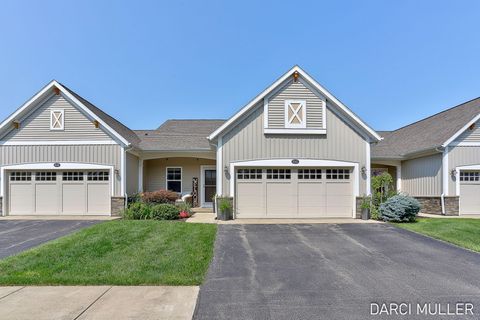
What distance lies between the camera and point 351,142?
14.3 m

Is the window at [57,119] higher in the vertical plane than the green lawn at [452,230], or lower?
higher

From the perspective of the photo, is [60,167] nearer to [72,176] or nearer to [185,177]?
[72,176]

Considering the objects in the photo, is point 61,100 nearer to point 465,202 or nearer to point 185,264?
point 185,264

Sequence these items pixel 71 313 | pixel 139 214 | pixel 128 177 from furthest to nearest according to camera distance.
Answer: pixel 128 177 → pixel 139 214 → pixel 71 313

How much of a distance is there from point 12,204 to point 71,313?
13.8m

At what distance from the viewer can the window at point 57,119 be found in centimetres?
1485

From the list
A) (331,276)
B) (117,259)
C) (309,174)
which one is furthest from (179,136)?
(331,276)

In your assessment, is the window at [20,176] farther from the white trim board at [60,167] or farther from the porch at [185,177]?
the porch at [185,177]

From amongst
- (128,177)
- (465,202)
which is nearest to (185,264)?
(128,177)

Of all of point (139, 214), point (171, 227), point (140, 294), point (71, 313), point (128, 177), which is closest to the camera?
point (71, 313)

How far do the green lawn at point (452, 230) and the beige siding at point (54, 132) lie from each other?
1417 centimetres

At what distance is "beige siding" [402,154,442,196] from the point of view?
1577 cm

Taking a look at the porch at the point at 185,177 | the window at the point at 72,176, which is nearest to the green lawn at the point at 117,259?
the window at the point at 72,176

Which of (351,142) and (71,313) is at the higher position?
(351,142)
